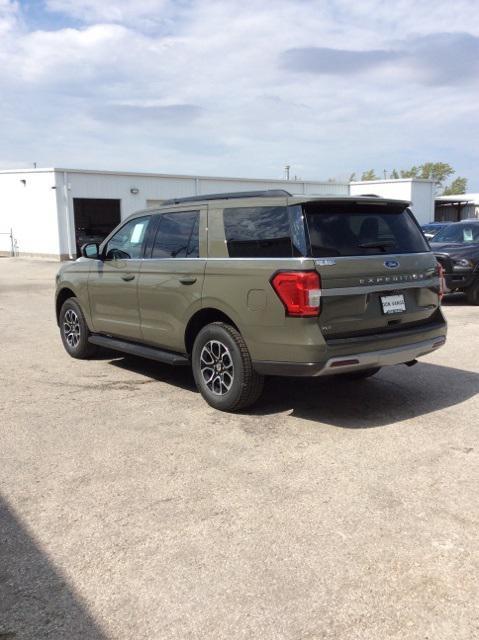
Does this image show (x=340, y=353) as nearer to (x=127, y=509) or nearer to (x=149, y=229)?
(x=127, y=509)

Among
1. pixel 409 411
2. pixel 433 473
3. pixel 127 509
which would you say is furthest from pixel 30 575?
pixel 409 411

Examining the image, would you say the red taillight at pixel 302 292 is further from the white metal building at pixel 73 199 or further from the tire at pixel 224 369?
the white metal building at pixel 73 199

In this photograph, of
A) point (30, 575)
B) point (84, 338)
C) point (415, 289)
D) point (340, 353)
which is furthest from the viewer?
point (84, 338)

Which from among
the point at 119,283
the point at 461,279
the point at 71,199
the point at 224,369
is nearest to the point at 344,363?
the point at 224,369

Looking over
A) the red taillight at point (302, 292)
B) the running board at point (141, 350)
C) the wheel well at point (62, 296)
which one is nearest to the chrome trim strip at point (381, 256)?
→ the red taillight at point (302, 292)

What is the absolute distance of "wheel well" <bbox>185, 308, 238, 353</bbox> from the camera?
5.39 metres

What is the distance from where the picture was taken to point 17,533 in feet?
11.1

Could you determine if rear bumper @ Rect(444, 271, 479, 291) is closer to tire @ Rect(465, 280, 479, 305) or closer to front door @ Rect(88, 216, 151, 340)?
tire @ Rect(465, 280, 479, 305)

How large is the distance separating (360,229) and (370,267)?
0.38 m

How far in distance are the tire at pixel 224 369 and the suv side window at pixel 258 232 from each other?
2.30 feet

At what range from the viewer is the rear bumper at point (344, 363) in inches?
183

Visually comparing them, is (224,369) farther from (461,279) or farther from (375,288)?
(461,279)

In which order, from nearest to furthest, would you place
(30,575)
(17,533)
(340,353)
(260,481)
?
(30,575), (17,533), (260,481), (340,353)

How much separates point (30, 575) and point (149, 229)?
409cm
